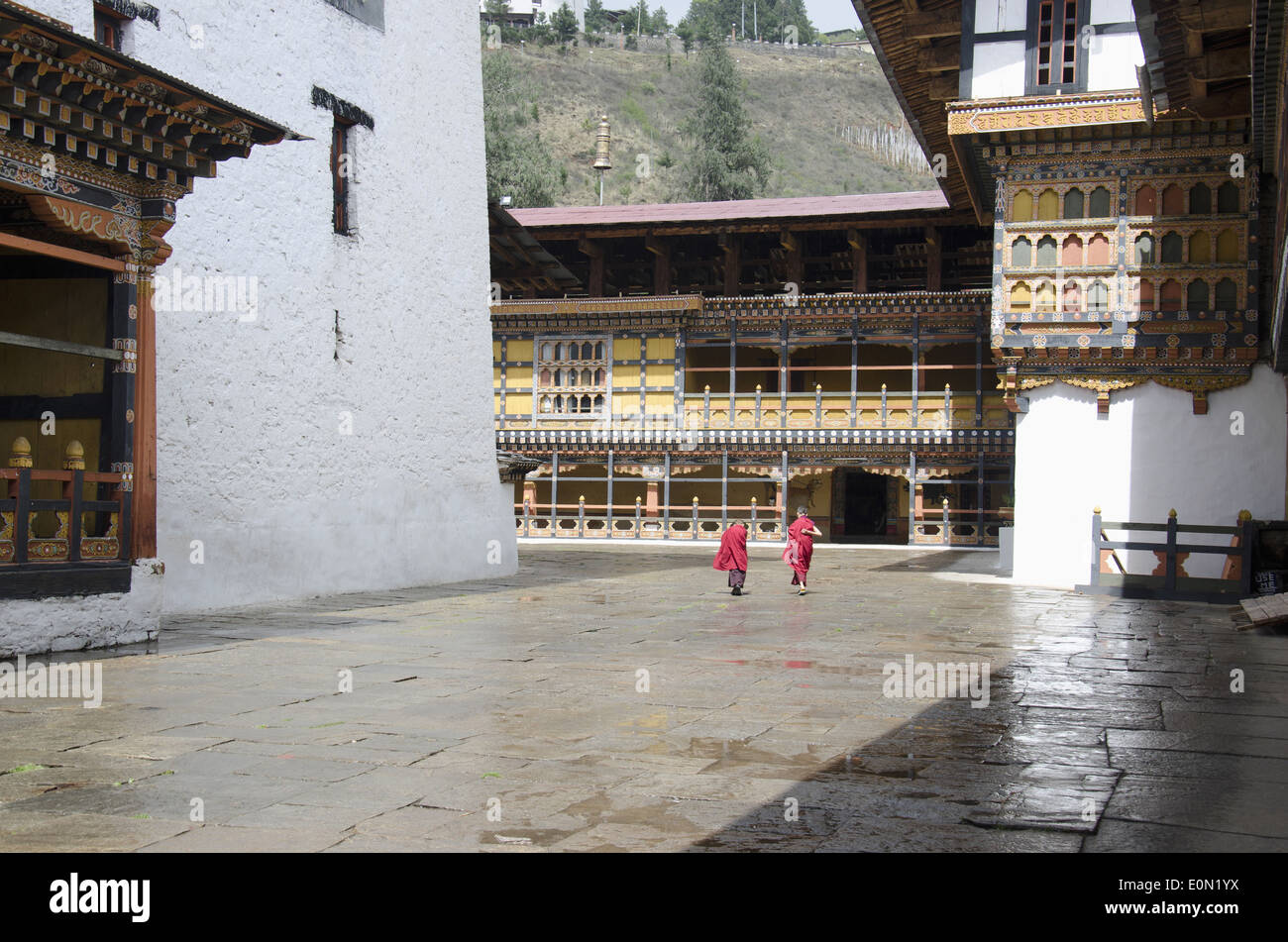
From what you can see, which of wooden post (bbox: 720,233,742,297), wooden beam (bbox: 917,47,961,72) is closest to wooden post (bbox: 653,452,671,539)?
wooden post (bbox: 720,233,742,297)

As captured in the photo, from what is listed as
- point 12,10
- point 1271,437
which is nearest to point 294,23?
point 12,10

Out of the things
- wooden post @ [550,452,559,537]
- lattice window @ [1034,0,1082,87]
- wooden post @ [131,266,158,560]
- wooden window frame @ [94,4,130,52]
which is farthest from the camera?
wooden post @ [550,452,559,537]

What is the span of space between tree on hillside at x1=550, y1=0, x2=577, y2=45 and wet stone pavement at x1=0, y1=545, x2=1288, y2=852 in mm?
112054

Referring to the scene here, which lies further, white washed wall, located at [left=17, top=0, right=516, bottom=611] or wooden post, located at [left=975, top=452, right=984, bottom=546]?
wooden post, located at [left=975, top=452, right=984, bottom=546]

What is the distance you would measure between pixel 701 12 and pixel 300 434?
462 ft

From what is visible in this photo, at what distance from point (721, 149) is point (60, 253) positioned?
57566 mm

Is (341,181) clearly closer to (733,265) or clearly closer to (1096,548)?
(1096,548)

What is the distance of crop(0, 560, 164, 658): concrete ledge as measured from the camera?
914cm

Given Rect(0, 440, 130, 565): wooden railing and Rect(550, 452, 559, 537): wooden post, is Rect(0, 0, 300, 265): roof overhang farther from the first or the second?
Rect(550, 452, 559, 537): wooden post

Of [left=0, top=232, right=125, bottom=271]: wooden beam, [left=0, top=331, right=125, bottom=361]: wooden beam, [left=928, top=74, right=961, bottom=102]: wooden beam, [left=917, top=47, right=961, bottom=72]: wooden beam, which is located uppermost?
[left=917, top=47, right=961, bottom=72]: wooden beam

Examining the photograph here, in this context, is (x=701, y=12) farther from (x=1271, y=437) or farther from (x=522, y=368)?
(x=1271, y=437)

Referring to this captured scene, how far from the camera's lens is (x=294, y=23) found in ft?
48.8

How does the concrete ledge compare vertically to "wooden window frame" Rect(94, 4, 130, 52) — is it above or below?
below

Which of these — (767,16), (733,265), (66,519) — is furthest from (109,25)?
(767,16)
